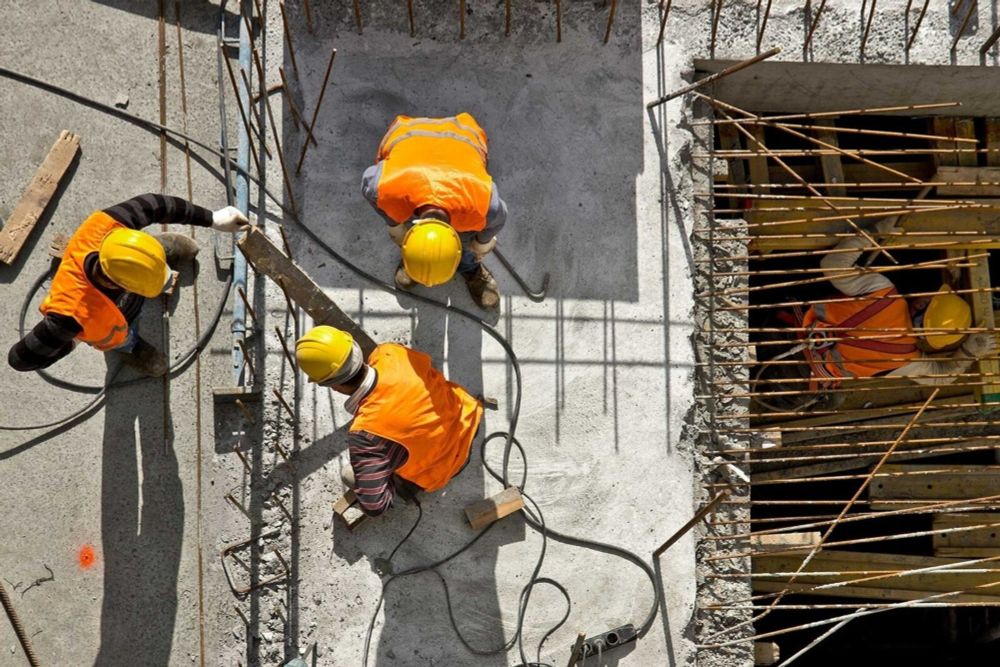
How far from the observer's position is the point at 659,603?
5875 mm

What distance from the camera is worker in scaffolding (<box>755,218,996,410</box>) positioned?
6691 millimetres

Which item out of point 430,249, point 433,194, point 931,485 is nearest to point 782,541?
point 931,485

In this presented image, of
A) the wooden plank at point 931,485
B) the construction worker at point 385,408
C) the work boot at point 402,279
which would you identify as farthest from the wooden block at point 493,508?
the wooden plank at point 931,485

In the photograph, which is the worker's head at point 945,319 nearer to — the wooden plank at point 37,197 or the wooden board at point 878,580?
the wooden board at point 878,580

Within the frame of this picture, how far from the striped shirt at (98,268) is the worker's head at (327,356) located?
1.26 m

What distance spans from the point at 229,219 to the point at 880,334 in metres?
5.01

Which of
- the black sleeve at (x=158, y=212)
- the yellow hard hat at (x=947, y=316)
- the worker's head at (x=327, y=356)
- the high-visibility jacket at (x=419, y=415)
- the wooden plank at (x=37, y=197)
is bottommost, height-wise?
the high-visibility jacket at (x=419, y=415)

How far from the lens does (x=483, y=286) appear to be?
594cm

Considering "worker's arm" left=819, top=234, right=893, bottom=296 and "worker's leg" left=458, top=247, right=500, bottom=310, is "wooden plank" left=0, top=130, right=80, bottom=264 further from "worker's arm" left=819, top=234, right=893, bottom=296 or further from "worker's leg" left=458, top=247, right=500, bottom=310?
"worker's arm" left=819, top=234, right=893, bottom=296

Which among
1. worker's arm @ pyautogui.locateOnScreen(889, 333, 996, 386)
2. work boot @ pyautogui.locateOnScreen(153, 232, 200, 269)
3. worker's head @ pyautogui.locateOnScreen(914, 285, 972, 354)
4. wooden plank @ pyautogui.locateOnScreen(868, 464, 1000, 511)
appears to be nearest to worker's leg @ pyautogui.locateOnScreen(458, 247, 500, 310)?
work boot @ pyautogui.locateOnScreen(153, 232, 200, 269)

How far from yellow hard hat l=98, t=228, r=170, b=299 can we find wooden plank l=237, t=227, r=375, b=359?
552 mm

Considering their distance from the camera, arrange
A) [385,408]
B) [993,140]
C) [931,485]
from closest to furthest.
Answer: [385,408] → [993,140] → [931,485]

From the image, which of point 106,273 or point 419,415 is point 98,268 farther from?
point 419,415

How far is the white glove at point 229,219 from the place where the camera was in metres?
5.10
